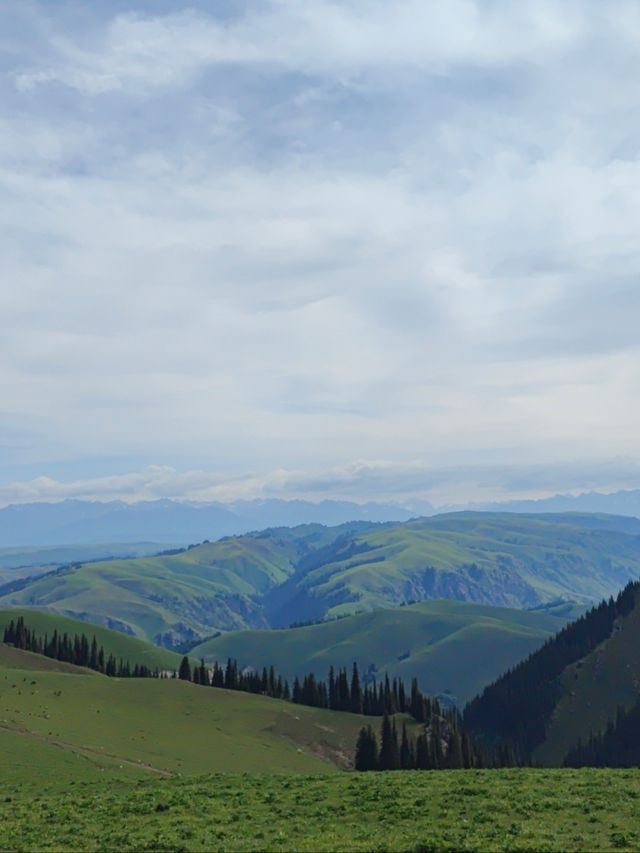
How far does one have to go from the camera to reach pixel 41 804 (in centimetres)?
4406

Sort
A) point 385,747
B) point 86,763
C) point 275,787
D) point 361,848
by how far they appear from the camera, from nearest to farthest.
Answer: point 361,848
point 275,787
point 86,763
point 385,747

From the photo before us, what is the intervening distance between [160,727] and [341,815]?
64.3 meters

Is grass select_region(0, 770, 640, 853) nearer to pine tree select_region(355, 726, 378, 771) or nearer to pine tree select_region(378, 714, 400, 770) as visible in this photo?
pine tree select_region(378, 714, 400, 770)

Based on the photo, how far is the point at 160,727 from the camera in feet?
315

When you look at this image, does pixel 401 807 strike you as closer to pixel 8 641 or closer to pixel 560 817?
pixel 560 817

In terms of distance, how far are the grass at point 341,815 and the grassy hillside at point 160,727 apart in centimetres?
1960

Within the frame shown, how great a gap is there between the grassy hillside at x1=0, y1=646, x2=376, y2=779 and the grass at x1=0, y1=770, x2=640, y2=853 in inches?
772

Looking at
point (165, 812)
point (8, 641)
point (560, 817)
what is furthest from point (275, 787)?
point (8, 641)

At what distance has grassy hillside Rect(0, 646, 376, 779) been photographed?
73375mm

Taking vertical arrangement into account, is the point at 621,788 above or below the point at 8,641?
above

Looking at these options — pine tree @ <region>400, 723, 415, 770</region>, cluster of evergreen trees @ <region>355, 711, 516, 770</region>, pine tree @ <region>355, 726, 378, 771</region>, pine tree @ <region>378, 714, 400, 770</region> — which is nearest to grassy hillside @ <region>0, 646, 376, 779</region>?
pine tree @ <region>355, 726, 378, 771</region>

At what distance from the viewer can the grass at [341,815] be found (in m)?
31.7

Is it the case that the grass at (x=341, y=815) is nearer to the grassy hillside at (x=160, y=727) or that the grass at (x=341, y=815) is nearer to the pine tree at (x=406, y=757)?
the grassy hillside at (x=160, y=727)

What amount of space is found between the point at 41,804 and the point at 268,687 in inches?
5341
